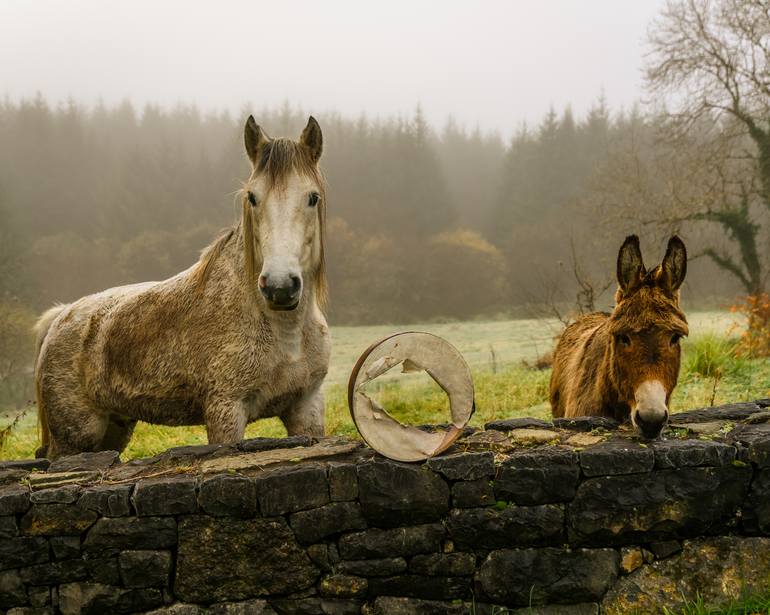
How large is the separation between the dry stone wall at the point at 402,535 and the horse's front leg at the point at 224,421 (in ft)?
1.34

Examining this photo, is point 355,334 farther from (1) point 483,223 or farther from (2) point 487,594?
(2) point 487,594

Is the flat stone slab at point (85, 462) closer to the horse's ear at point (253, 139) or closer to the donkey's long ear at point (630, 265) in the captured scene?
the horse's ear at point (253, 139)

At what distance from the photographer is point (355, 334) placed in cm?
1892

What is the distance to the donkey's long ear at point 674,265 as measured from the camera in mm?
3531

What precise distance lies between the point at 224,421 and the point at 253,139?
1.72 metres

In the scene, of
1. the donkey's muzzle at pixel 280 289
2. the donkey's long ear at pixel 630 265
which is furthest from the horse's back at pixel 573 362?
the donkey's muzzle at pixel 280 289

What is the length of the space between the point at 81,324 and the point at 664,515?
13.3ft

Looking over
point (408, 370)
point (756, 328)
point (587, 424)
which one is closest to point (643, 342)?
point (587, 424)

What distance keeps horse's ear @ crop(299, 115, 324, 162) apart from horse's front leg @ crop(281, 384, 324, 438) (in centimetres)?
152

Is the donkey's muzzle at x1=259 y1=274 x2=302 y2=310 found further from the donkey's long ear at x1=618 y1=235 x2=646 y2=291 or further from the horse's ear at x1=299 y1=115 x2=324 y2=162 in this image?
the donkey's long ear at x1=618 y1=235 x2=646 y2=291

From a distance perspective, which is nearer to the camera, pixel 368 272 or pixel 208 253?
pixel 208 253

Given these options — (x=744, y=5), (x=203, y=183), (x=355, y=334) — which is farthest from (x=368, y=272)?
(x=744, y=5)

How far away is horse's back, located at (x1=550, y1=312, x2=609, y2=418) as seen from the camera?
4.55 metres

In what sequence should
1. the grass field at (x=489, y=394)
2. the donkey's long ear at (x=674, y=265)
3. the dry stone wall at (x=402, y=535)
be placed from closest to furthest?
the dry stone wall at (x=402, y=535), the donkey's long ear at (x=674, y=265), the grass field at (x=489, y=394)
